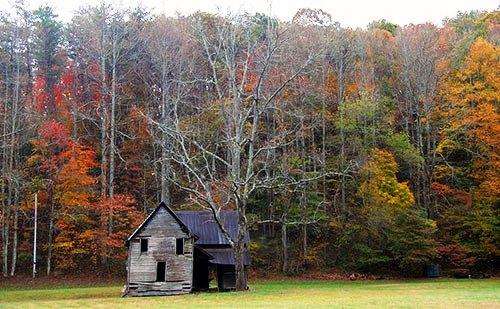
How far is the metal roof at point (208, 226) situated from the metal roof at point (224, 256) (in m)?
0.40

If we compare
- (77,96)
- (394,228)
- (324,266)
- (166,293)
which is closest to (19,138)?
(77,96)

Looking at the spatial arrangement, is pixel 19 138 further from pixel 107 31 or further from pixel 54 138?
pixel 107 31

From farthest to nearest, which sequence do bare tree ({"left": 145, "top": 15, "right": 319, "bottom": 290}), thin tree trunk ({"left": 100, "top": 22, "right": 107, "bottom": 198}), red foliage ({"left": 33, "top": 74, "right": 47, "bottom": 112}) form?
red foliage ({"left": 33, "top": 74, "right": 47, "bottom": 112}), thin tree trunk ({"left": 100, "top": 22, "right": 107, "bottom": 198}), bare tree ({"left": 145, "top": 15, "right": 319, "bottom": 290})

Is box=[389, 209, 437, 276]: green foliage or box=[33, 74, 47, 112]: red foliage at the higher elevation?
box=[33, 74, 47, 112]: red foliage

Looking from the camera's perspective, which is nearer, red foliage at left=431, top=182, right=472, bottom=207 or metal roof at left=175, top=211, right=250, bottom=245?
metal roof at left=175, top=211, right=250, bottom=245

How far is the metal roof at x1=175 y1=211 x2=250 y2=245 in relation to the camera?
1391 inches

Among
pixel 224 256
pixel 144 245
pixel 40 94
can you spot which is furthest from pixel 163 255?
pixel 40 94

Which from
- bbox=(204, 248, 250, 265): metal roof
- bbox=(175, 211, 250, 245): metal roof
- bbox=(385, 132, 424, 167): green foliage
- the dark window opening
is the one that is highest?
bbox=(385, 132, 424, 167): green foliage

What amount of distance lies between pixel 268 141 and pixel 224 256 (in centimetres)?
1071

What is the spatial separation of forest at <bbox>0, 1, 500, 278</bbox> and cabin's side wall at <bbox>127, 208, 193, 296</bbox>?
7.71 meters

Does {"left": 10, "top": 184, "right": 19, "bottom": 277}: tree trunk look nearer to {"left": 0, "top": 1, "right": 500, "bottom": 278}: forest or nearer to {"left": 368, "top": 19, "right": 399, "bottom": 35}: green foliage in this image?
{"left": 0, "top": 1, "right": 500, "bottom": 278}: forest

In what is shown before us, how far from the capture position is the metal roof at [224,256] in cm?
3380

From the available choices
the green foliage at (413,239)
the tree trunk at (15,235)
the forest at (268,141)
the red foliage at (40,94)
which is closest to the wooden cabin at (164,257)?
the forest at (268,141)

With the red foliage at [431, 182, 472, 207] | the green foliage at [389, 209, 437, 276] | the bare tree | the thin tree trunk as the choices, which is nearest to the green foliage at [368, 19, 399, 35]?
the bare tree
